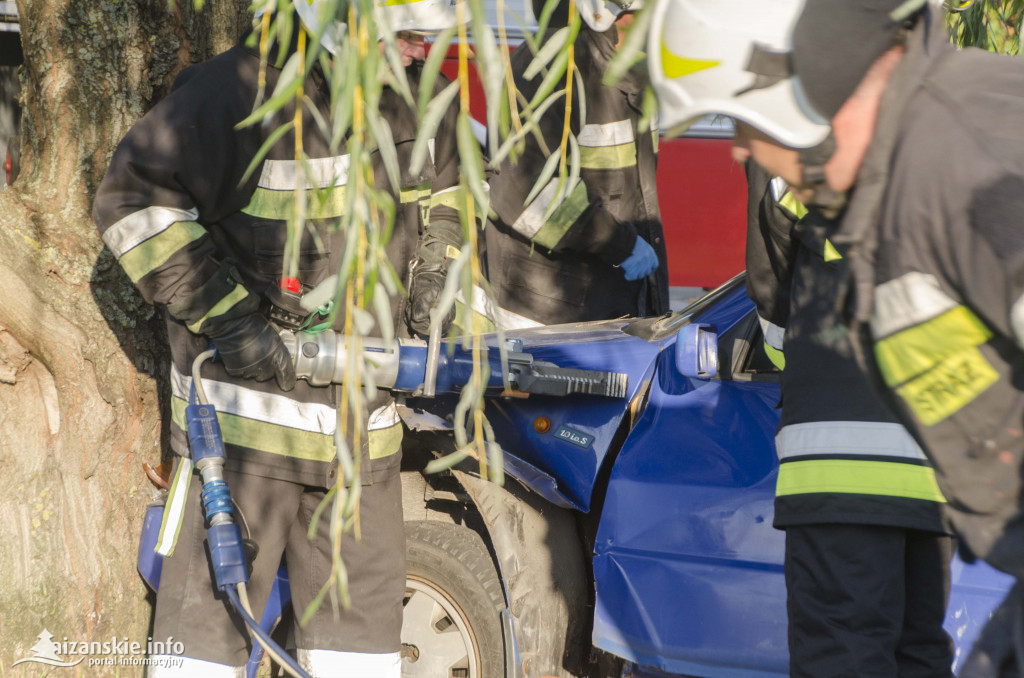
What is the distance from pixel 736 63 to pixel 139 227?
1.51 metres

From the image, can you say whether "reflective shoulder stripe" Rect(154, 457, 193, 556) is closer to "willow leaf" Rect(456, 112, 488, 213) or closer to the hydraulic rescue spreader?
the hydraulic rescue spreader

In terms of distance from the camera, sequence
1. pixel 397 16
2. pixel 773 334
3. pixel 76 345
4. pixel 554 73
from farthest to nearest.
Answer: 1. pixel 76 345
2. pixel 773 334
3. pixel 397 16
4. pixel 554 73

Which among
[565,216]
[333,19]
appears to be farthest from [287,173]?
[565,216]

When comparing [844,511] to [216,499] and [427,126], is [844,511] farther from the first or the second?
[216,499]

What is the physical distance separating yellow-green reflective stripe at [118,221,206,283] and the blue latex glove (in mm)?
1981

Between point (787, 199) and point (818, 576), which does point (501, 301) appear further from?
point (818, 576)

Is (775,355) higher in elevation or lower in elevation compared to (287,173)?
lower

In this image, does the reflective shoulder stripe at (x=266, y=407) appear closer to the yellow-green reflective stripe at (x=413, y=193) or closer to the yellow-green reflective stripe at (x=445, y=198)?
the yellow-green reflective stripe at (x=413, y=193)

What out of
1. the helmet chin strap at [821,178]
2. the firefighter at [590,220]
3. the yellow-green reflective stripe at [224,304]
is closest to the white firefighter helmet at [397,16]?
the helmet chin strap at [821,178]

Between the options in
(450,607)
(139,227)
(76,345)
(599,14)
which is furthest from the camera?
(599,14)

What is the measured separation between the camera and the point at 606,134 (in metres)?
3.82

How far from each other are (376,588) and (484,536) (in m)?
0.40

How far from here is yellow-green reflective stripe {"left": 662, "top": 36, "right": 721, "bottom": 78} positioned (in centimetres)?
138

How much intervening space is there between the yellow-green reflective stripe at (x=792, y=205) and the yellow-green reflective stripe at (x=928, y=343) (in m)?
0.78
